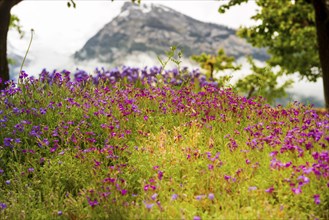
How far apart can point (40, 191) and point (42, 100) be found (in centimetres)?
194

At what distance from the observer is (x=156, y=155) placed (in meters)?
5.41

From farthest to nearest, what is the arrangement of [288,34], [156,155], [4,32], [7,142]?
[288,34] < [4,32] < [7,142] < [156,155]

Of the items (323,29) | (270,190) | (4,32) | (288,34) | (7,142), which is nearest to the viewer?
(270,190)

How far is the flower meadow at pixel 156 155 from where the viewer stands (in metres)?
4.39

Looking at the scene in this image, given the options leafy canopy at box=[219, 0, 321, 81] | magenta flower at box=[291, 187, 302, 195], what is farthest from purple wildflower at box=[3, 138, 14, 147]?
leafy canopy at box=[219, 0, 321, 81]

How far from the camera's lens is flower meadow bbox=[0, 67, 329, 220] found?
4.39m

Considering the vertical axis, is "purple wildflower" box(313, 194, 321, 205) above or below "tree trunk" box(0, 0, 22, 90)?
below

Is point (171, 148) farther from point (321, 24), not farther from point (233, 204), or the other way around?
point (321, 24)

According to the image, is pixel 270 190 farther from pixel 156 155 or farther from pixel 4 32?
pixel 4 32

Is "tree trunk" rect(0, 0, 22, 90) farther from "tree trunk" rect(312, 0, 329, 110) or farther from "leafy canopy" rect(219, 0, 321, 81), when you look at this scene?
"tree trunk" rect(312, 0, 329, 110)

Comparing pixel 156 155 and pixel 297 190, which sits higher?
pixel 297 190

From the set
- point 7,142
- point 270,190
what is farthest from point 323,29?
point 270,190

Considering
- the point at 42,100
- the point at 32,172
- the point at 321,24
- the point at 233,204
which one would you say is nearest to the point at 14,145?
the point at 32,172

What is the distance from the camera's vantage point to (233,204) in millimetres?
4383
